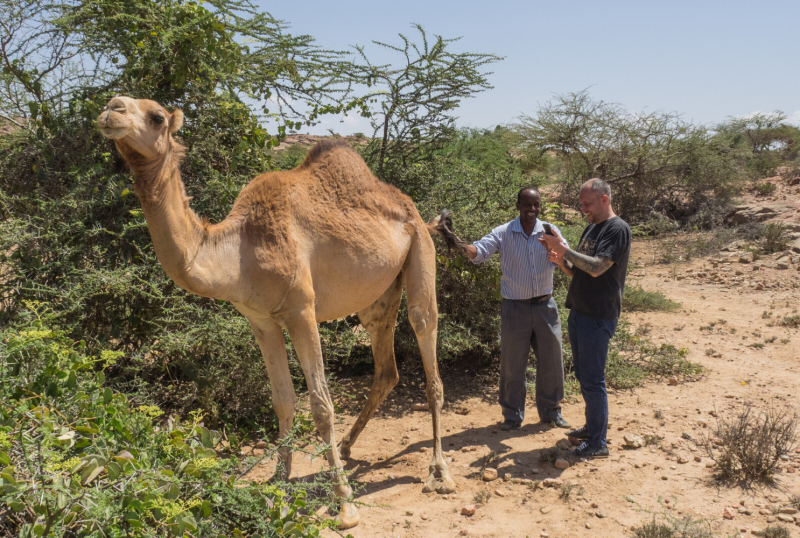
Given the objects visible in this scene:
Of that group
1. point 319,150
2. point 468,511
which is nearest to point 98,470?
point 468,511

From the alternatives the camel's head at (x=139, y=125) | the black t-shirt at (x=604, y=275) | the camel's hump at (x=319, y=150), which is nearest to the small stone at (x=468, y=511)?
the black t-shirt at (x=604, y=275)

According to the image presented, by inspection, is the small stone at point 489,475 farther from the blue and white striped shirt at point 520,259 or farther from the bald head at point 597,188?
the bald head at point 597,188

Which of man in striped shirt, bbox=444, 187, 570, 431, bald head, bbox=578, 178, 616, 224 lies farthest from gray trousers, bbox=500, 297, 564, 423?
bald head, bbox=578, 178, 616, 224

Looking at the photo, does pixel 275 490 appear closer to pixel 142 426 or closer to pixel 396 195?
pixel 142 426

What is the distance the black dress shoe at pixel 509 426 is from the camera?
18.9 feet

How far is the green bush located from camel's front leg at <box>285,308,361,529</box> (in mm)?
838

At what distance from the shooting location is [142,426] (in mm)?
3223

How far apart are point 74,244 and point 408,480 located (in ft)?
12.4

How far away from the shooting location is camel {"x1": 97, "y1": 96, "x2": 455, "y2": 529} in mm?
3176

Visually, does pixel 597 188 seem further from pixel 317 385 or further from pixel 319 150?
pixel 317 385

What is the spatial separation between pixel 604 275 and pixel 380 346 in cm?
210

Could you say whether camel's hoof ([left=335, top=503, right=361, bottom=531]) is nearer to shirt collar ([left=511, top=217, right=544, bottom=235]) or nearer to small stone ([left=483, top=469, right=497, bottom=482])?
small stone ([left=483, top=469, right=497, bottom=482])

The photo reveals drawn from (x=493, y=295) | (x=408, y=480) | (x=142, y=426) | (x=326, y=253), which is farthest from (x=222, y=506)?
(x=493, y=295)

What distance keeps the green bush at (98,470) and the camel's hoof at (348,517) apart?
0.85 m
